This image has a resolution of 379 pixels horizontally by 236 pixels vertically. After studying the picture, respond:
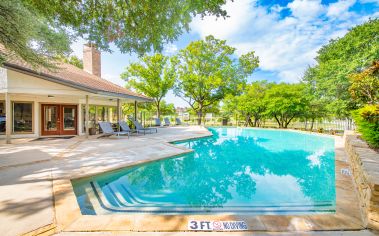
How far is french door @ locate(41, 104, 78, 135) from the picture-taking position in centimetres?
1264

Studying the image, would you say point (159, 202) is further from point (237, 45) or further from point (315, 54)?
point (237, 45)

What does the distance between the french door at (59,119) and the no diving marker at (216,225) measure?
1366 centimetres

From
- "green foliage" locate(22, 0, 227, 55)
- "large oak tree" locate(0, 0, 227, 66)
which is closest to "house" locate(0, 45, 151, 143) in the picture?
"large oak tree" locate(0, 0, 227, 66)

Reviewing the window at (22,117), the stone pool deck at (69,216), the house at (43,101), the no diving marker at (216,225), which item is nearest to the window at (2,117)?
the house at (43,101)

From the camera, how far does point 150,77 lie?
24.7 m

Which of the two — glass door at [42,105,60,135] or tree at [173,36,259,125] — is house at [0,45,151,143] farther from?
tree at [173,36,259,125]

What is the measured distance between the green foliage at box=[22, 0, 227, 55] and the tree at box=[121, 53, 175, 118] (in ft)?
60.7

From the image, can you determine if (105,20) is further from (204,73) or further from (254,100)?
(204,73)

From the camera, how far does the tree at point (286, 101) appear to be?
63.3 ft

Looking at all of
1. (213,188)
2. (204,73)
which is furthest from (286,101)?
(213,188)

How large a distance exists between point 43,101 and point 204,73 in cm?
2166

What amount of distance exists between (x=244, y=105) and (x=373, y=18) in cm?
1408

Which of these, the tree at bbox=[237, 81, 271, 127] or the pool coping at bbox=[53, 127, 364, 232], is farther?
the tree at bbox=[237, 81, 271, 127]

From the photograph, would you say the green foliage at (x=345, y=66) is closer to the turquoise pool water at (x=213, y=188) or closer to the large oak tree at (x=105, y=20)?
Result: the turquoise pool water at (x=213, y=188)
